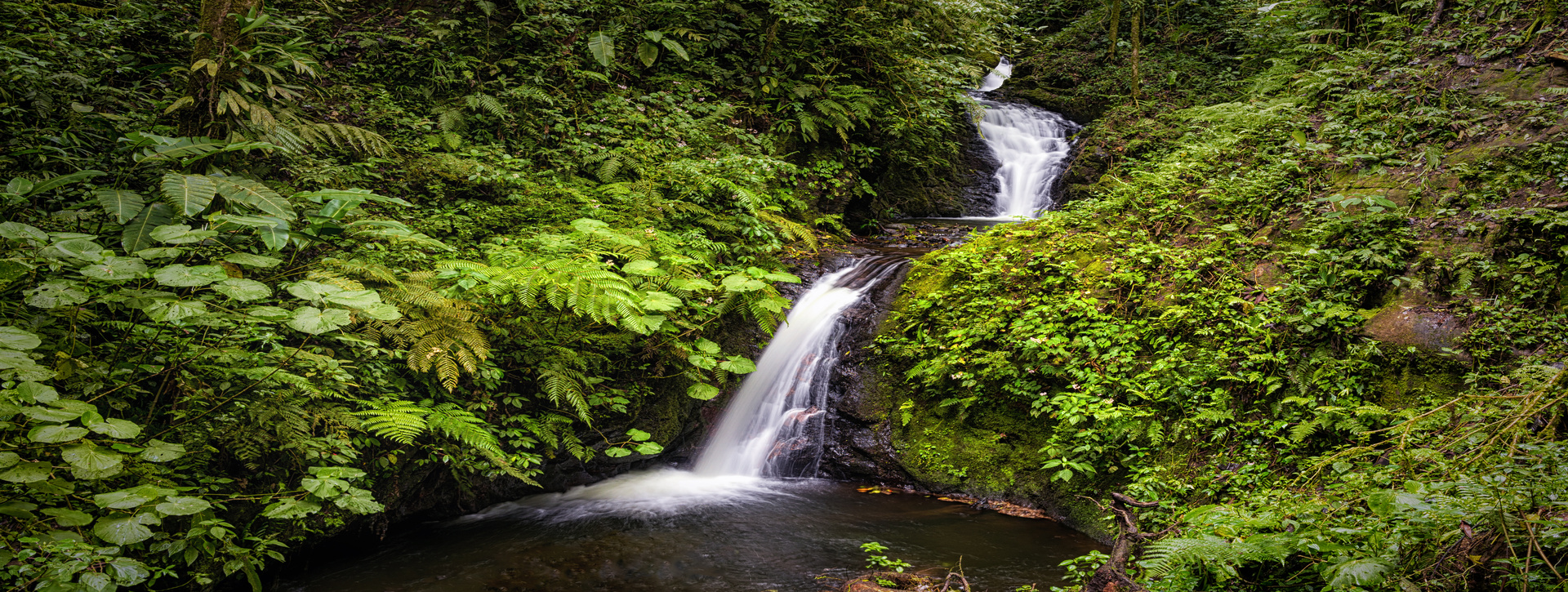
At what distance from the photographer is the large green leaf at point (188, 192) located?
3428 mm

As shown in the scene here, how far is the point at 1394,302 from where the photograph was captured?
171 inches

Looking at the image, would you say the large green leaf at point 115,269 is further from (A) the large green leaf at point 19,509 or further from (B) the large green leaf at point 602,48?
(B) the large green leaf at point 602,48

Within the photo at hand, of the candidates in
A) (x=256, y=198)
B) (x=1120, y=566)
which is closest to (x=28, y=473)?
(x=256, y=198)

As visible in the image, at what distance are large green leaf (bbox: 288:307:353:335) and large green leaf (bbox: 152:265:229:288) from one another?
354 millimetres

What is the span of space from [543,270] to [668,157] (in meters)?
3.07

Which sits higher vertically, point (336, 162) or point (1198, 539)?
point (336, 162)

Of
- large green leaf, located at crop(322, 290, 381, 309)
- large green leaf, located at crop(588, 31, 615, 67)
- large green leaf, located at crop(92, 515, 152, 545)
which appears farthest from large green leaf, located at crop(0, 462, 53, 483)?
large green leaf, located at crop(588, 31, 615, 67)

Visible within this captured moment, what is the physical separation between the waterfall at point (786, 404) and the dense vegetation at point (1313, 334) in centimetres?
76

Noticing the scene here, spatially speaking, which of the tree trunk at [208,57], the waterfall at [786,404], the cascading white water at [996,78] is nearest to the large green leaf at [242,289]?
the tree trunk at [208,57]

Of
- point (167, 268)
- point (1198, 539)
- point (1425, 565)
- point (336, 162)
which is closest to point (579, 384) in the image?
point (167, 268)

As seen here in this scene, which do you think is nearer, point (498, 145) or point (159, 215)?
point (159, 215)

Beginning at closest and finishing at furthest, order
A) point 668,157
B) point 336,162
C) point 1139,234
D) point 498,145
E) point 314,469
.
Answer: point 314,469 < point 336,162 < point 1139,234 < point 498,145 < point 668,157

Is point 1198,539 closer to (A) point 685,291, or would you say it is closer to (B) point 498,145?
(A) point 685,291

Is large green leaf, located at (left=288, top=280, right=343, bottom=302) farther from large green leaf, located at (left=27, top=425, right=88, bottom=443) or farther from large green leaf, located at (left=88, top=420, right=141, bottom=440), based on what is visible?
large green leaf, located at (left=27, top=425, right=88, bottom=443)
